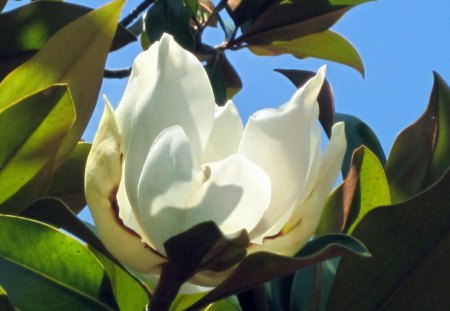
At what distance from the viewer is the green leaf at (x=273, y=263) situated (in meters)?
0.64

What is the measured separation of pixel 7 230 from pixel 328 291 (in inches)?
12.0

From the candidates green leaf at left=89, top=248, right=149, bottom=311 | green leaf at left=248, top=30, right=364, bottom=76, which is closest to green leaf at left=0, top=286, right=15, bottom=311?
green leaf at left=89, top=248, right=149, bottom=311

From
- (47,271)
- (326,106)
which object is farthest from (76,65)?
(326,106)

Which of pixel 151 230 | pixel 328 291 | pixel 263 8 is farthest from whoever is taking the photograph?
pixel 263 8

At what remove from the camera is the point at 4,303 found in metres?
0.71

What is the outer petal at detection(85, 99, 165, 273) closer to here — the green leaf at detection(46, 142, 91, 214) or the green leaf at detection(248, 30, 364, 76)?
the green leaf at detection(46, 142, 91, 214)

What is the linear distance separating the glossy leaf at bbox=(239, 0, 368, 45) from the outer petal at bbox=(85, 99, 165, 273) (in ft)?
3.72

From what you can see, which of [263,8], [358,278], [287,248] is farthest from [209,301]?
[263,8]

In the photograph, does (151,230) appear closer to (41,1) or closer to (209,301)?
(209,301)

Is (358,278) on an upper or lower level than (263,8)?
upper

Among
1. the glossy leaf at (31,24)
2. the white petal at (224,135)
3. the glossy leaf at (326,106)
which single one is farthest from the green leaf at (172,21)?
the white petal at (224,135)

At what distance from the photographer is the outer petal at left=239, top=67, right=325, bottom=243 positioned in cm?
67

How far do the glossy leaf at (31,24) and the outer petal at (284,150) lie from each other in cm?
51

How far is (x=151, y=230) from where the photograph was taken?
658 mm
